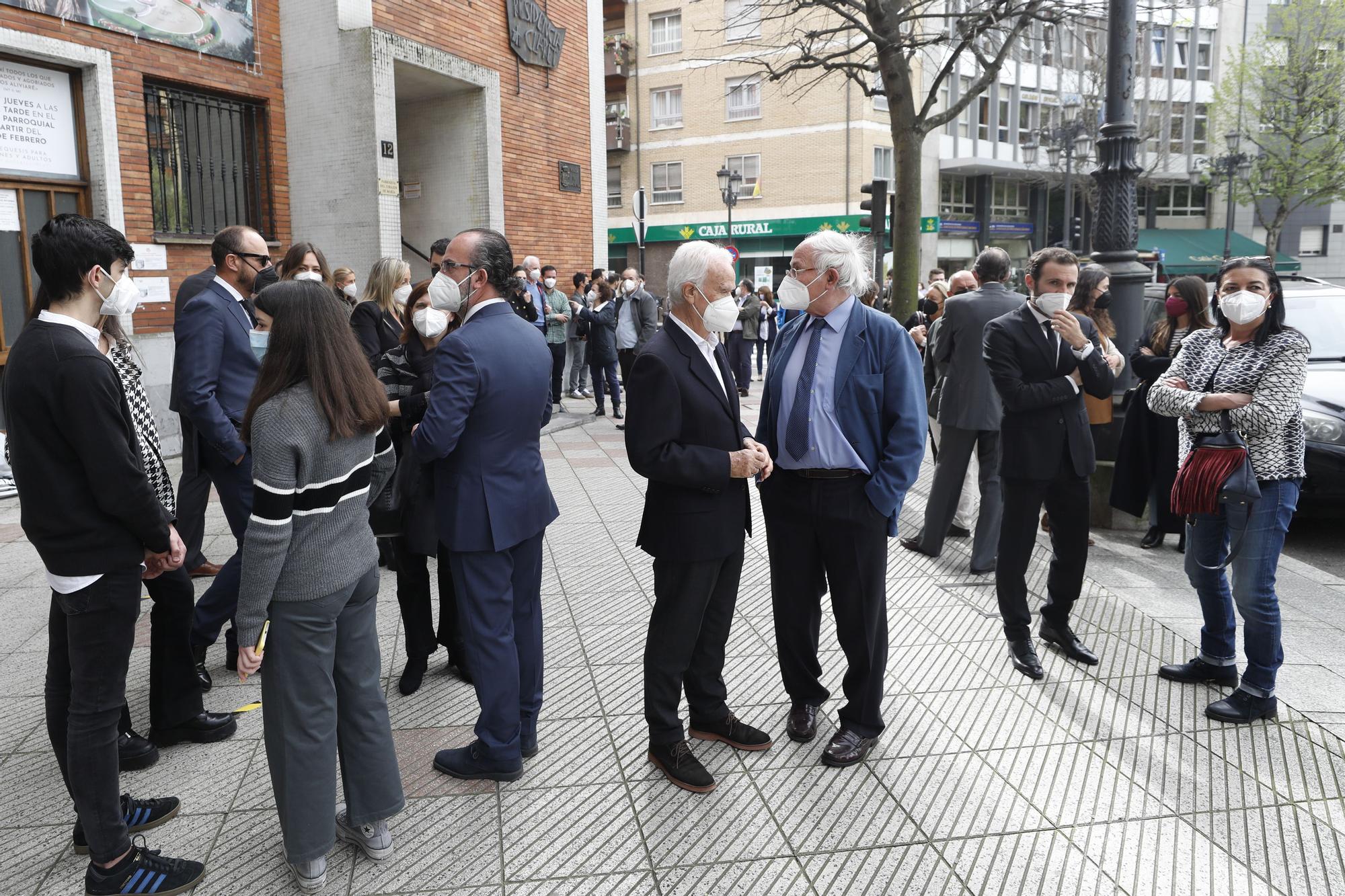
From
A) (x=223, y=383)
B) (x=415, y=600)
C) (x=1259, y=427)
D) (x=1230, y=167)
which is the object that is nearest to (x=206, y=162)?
(x=223, y=383)

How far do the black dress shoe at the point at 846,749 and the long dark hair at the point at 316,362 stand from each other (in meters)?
2.15

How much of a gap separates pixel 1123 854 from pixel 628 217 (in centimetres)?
4018

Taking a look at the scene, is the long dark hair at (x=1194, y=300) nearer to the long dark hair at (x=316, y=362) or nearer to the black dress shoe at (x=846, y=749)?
the black dress shoe at (x=846, y=749)

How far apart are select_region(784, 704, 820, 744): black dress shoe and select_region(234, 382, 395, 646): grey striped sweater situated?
1920mm

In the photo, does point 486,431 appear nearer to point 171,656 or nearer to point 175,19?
point 171,656

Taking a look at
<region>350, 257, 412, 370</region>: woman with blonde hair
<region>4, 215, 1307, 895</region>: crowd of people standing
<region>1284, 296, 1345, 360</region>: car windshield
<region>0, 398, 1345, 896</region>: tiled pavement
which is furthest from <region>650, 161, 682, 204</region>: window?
<region>0, 398, 1345, 896</region>: tiled pavement

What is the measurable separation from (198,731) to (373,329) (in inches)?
104

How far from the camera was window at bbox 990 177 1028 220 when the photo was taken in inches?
1662

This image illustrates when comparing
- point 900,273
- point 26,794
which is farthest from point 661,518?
point 900,273

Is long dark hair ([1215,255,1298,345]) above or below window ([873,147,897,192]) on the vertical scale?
below

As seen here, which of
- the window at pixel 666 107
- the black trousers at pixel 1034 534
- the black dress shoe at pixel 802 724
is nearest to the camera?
the black dress shoe at pixel 802 724

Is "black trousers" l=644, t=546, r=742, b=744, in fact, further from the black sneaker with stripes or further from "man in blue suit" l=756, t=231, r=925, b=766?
the black sneaker with stripes

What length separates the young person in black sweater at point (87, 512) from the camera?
2768 mm

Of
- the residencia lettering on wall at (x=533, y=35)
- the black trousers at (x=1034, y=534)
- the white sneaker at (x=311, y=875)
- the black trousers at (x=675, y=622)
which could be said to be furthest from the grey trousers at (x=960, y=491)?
the residencia lettering on wall at (x=533, y=35)
